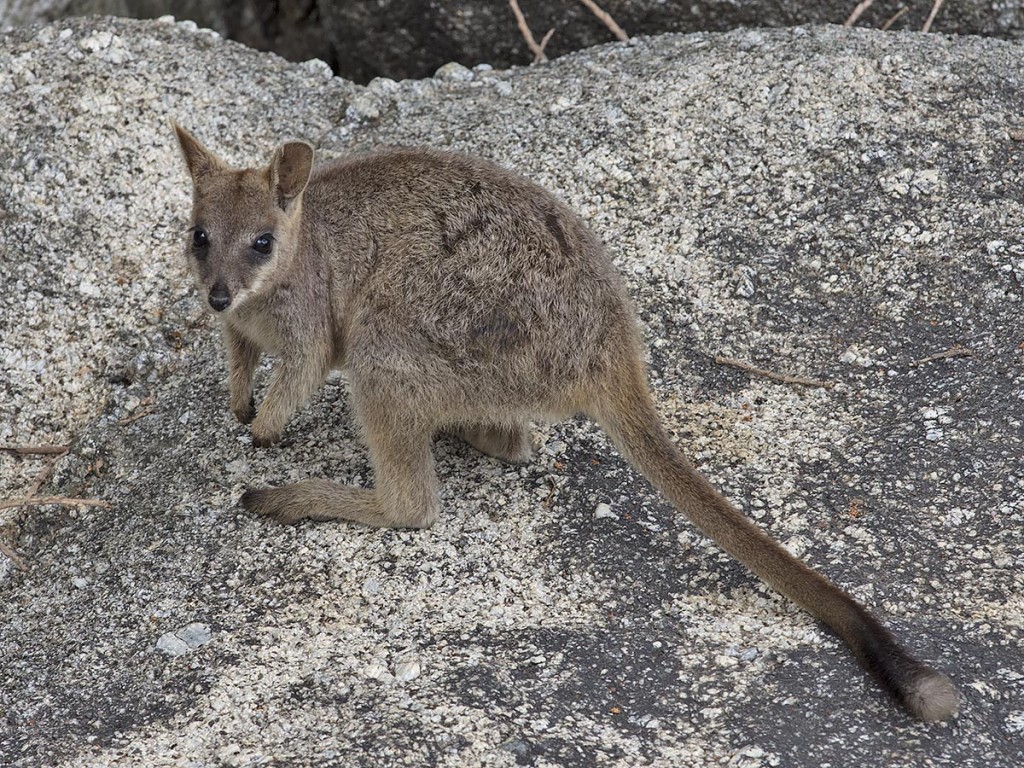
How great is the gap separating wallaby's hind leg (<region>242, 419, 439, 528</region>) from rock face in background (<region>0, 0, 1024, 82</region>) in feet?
11.7

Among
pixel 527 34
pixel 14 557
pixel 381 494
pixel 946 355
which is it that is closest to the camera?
pixel 381 494

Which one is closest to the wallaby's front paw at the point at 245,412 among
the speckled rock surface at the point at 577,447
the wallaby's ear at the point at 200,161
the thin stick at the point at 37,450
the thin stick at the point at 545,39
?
the speckled rock surface at the point at 577,447

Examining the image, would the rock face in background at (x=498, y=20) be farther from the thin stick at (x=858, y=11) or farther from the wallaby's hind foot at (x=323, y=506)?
the wallaby's hind foot at (x=323, y=506)

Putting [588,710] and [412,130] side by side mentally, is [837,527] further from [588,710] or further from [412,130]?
[412,130]

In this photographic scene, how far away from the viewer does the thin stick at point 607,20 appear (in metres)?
6.86

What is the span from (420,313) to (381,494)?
0.66 metres

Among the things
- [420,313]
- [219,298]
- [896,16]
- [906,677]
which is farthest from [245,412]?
[896,16]

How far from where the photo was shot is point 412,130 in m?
6.12

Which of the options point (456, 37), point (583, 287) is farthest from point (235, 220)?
point (456, 37)

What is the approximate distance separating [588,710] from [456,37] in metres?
4.64

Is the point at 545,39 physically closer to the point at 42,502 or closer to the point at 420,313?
the point at 420,313

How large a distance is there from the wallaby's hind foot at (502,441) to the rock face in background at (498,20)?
3228 mm

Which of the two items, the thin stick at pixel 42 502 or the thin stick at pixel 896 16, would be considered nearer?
the thin stick at pixel 42 502

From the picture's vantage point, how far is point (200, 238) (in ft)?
14.5
